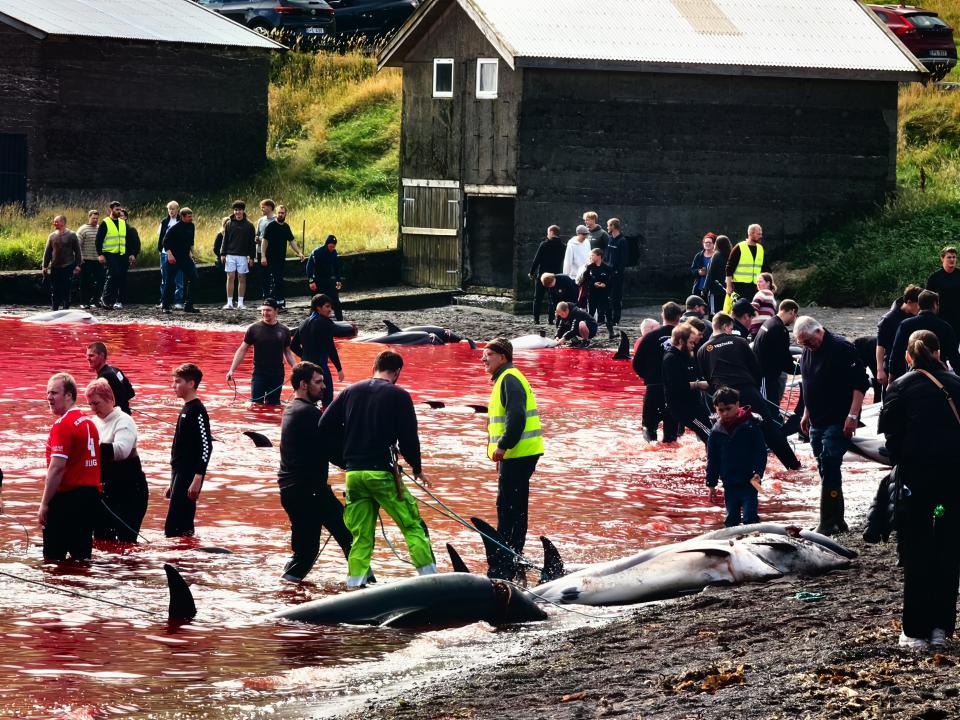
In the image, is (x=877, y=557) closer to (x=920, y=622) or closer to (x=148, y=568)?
(x=920, y=622)

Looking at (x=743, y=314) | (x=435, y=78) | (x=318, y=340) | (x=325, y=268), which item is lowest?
(x=318, y=340)

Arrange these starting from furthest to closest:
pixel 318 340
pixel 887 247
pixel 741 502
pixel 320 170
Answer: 1. pixel 320 170
2. pixel 887 247
3. pixel 318 340
4. pixel 741 502

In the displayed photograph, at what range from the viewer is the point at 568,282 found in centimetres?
2803

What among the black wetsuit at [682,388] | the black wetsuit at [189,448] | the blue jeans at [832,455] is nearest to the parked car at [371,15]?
the black wetsuit at [682,388]

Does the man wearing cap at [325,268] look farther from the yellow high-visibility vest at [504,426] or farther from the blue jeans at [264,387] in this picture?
the yellow high-visibility vest at [504,426]

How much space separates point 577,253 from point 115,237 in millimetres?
9106

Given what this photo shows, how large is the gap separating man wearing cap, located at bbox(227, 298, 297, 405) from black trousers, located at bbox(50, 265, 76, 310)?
11.6 m

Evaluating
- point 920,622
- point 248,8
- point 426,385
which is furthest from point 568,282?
point 248,8

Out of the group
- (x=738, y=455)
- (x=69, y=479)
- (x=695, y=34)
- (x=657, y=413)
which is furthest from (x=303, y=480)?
(x=695, y=34)

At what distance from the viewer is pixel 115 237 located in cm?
3014

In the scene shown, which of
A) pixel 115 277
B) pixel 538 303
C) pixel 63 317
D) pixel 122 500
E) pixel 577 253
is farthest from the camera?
pixel 115 277

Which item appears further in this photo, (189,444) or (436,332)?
(436,332)

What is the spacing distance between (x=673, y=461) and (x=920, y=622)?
27.4 feet

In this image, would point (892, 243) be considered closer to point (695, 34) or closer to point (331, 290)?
point (695, 34)
